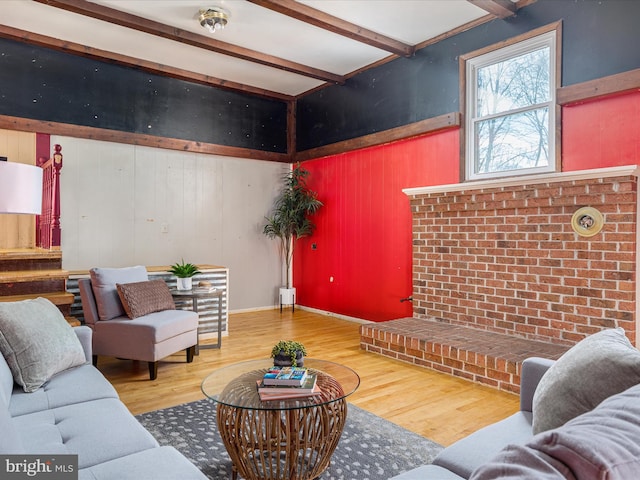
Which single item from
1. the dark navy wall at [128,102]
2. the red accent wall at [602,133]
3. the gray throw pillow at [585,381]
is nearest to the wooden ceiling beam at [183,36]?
the dark navy wall at [128,102]

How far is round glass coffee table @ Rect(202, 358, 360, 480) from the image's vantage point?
187 centimetres

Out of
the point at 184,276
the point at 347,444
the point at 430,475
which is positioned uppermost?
the point at 184,276

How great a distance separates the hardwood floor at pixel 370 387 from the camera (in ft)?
9.16

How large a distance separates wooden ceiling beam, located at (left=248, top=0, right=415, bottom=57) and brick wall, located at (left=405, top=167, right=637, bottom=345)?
5.23ft

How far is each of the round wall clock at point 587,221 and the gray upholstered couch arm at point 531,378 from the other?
77.0 inches

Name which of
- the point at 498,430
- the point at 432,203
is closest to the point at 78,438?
the point at 498,430

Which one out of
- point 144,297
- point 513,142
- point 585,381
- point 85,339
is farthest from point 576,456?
point 513,142

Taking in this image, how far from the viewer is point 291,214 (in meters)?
6.35

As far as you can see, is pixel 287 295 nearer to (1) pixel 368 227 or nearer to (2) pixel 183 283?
(1) pixel 368 227

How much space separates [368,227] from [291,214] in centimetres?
126

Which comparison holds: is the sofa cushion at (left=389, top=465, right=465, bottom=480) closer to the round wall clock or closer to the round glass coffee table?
the round glass coffee table

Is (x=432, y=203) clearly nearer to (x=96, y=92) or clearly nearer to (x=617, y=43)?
(x=617, y=43)

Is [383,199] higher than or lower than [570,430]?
higher

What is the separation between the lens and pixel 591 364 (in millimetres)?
1397
